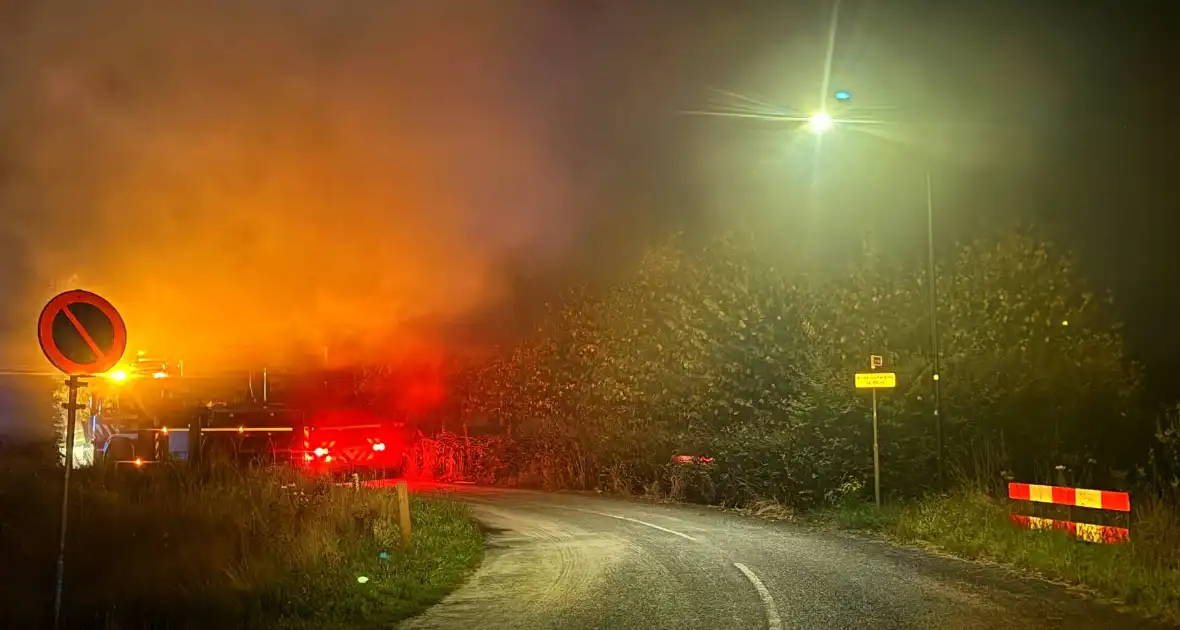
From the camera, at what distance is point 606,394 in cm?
2356

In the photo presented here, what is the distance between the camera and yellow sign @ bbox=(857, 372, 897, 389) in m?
14.5

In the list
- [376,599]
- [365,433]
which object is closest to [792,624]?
[376,599]

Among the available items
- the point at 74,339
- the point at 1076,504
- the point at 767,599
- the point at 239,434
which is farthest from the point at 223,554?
the point at 1076,504

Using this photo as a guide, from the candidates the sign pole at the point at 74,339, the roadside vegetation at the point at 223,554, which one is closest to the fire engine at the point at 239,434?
the roadside vegetation at the point at 223,554

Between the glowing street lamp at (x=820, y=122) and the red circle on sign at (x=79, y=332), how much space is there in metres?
9.94

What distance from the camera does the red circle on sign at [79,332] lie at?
20.1ft

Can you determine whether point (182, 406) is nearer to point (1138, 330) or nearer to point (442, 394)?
point (442, 394)

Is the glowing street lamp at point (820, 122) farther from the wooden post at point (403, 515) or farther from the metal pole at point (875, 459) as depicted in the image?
the wooden post at point (403, 515)

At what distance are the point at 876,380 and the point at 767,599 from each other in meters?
7.16

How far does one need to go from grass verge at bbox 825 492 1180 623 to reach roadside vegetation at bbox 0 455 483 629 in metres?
6.10

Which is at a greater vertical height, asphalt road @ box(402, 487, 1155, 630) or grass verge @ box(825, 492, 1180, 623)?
grass verge @ box(825, 492, 1180, 623)

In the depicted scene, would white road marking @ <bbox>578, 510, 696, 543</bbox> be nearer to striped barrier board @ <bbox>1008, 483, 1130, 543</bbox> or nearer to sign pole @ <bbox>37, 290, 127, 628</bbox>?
striped barrier board @ <bbox>1008, 483, 1130, 543</bbox>

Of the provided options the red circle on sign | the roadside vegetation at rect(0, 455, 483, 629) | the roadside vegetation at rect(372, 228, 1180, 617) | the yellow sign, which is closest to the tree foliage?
the roadside vegetation at rect(372, 228, 1180, 617)

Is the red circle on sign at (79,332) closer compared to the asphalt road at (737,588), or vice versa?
the red circle on sign at (79,332)
